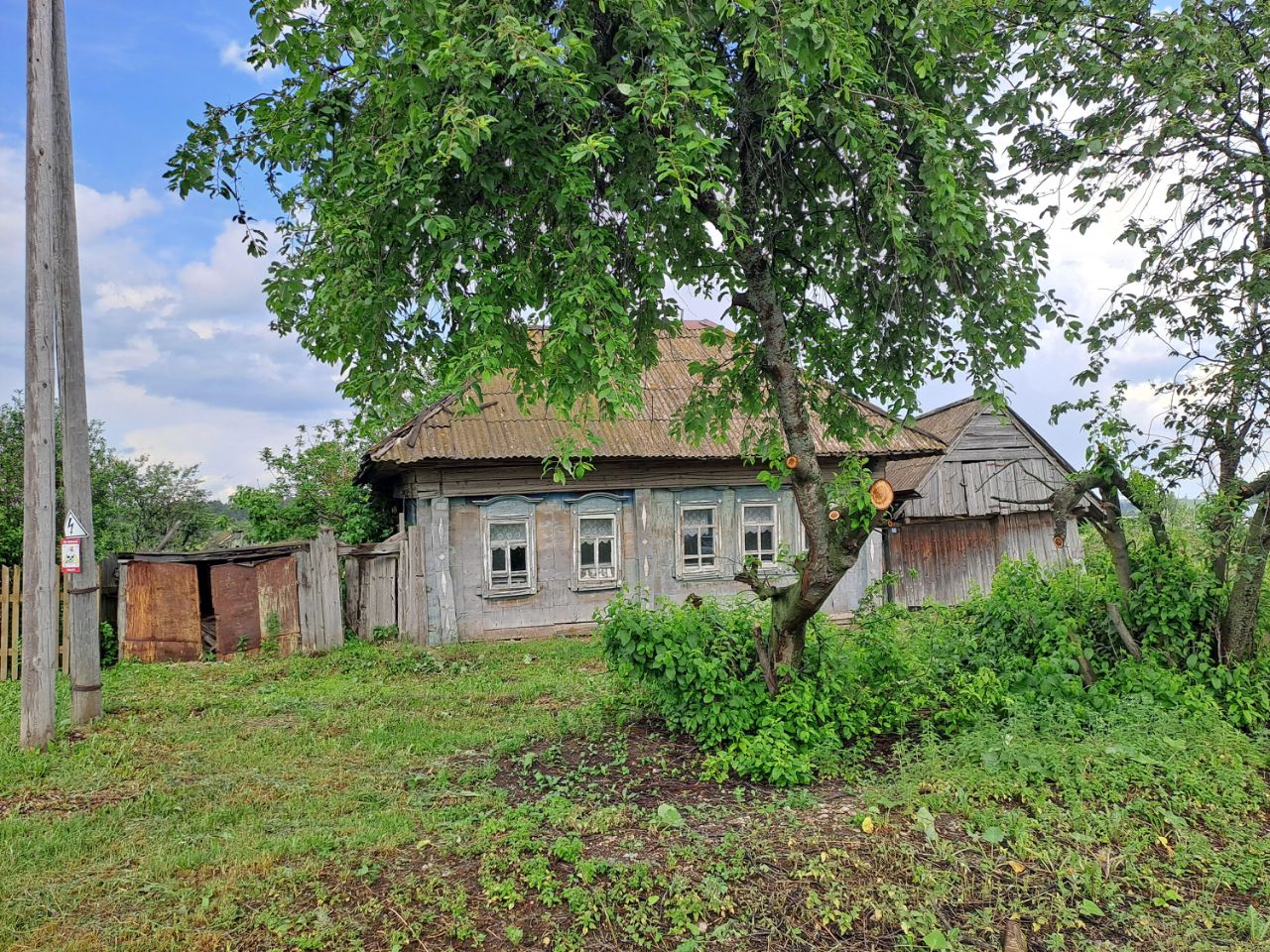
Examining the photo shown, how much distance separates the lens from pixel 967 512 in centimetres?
1689

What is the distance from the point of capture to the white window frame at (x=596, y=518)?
540 inches

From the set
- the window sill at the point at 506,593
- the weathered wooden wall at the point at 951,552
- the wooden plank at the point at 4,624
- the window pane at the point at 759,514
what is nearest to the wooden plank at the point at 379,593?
the window sill at the point at 506,593

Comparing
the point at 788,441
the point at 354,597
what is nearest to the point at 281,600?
the point at 354,597

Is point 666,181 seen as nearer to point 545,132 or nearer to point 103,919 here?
point 545,132

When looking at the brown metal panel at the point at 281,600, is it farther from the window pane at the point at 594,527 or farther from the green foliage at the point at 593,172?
the green foliage at the point at 593,172

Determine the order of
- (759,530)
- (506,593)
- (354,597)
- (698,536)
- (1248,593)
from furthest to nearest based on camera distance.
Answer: (759,530)
(698,536)
(506,593)
(354,597)
(1248,593)

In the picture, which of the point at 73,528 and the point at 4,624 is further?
the point at 4,624

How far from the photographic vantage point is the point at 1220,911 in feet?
13.2

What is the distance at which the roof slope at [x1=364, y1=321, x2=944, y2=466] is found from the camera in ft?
41.2

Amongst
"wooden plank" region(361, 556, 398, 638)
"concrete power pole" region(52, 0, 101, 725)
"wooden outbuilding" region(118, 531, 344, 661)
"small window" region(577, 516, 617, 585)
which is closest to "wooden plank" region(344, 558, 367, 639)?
"wooden plank" region(361, 556, 398, 638)

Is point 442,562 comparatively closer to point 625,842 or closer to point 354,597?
point 354,597

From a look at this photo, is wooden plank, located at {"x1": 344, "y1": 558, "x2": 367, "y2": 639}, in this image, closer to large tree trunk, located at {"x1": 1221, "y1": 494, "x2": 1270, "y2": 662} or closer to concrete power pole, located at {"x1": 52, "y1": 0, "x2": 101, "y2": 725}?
concrete power pole, located at {"x1": 52, "y1": 0, "x2": 101, "y2": 725}

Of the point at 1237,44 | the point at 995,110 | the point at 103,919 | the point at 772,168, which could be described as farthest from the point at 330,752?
the point at 1237,44

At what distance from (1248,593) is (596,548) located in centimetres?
938
